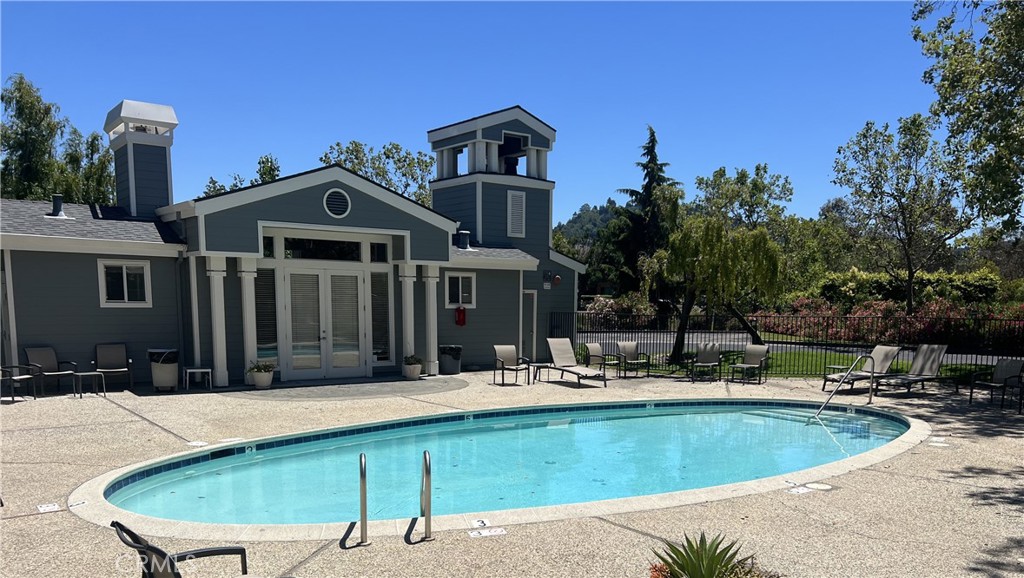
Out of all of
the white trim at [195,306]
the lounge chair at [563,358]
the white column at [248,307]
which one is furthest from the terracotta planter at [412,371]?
the white trim at [195,306]

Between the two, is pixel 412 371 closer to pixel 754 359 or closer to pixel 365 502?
pixel 754 359

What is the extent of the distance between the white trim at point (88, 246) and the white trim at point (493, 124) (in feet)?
30.1

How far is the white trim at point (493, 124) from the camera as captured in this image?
18750 mm

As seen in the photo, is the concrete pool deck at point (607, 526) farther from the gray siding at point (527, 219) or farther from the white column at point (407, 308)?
the gray siding at point (527, 219)

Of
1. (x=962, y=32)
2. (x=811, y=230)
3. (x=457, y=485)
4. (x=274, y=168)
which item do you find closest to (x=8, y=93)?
(x=274, y=168)

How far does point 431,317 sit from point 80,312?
7.34 meters

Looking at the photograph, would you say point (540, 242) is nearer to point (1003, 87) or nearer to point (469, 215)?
point (469, 215)

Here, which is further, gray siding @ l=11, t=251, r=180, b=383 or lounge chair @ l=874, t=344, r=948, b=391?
lounge chair @ l=874, t=344, r=948, b=391

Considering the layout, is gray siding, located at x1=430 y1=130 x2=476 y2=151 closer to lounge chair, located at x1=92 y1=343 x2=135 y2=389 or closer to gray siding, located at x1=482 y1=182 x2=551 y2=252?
gray siding, located at x1=482 y1=182 x2=551 y2=252

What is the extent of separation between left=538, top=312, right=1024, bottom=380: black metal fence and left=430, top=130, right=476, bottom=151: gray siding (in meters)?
6.22

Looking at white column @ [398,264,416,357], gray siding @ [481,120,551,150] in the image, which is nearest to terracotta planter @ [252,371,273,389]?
white column @ [398,264,416,357]

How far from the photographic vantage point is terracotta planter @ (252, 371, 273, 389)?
42.3ft

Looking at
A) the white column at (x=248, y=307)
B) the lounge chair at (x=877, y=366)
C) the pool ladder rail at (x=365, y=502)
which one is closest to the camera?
the pool ladder rail at (x=365, y=502)

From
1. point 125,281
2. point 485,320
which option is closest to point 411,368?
point 485,320
